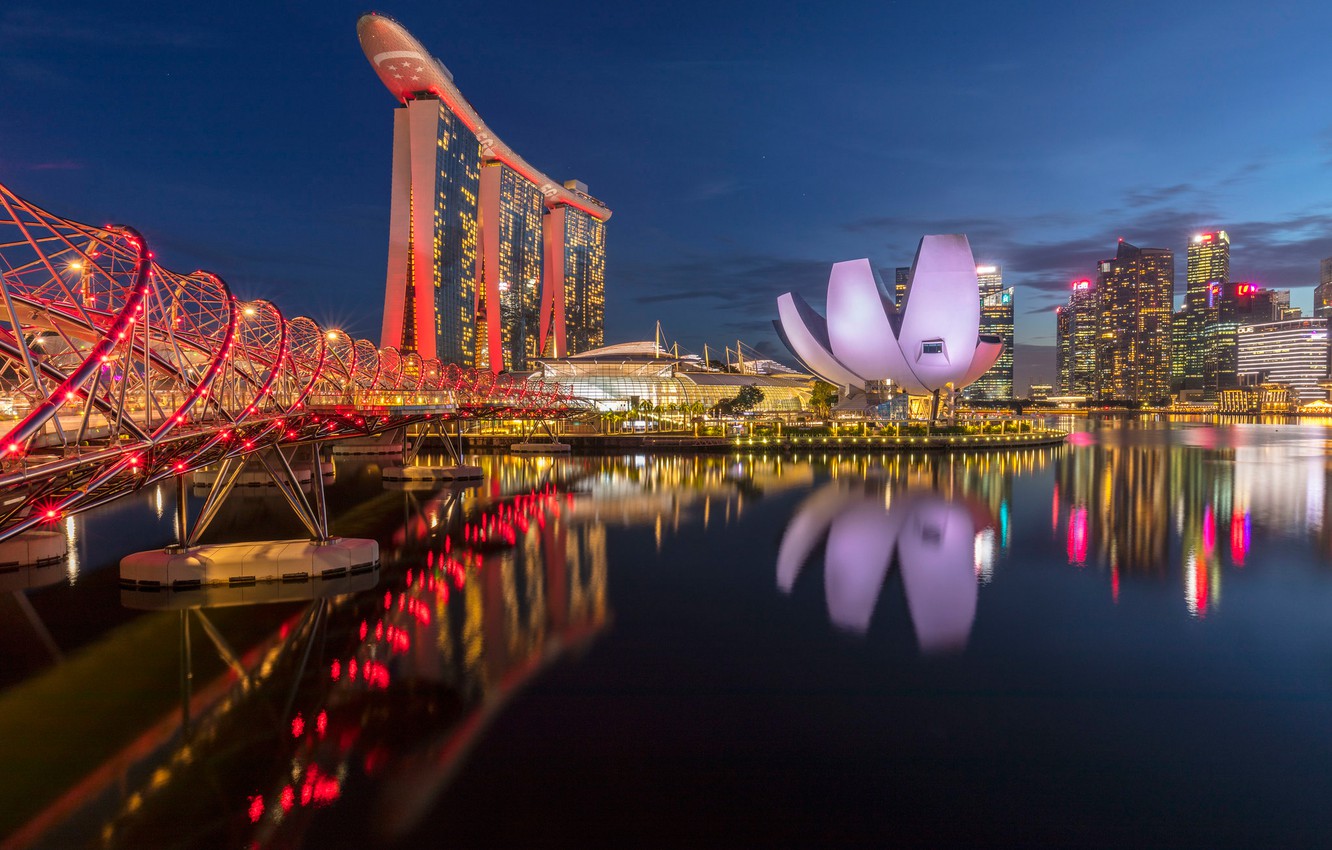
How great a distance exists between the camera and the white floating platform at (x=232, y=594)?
9258mm

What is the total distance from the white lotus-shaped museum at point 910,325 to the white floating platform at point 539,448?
1763 cm

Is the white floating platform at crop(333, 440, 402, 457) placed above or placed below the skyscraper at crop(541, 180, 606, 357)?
below

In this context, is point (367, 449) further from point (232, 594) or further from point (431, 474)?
point (232, 594)

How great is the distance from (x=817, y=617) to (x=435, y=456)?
79.8ft

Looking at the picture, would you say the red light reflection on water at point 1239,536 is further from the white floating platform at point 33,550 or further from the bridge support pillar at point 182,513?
the white floating platform at point 33,550

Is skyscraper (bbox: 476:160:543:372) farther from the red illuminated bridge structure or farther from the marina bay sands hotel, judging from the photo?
the red illuminated bridge structure

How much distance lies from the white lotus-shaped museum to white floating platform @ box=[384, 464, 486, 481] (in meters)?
25.5

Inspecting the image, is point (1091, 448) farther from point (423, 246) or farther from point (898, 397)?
point (423, 246)

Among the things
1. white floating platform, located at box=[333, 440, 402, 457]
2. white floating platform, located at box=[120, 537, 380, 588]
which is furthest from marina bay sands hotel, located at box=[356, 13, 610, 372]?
white floating platform, located at box=[120, 537, 380, 588]

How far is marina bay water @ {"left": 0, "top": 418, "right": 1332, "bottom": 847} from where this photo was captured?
500 cm

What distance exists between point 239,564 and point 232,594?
423 millimetres

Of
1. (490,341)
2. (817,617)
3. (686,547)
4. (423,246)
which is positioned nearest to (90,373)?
(817,617)

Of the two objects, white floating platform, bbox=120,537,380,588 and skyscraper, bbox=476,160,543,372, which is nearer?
white floating platform, bbox=120,537,380,588

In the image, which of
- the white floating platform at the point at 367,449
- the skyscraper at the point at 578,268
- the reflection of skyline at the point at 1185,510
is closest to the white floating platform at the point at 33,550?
the reflection of skyline at the point at 1185,510
